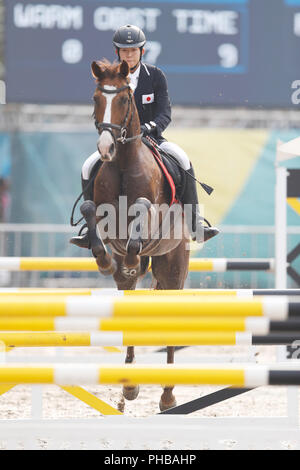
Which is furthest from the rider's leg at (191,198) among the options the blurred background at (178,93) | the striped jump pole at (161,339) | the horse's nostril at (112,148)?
the blurred background at (178,93)

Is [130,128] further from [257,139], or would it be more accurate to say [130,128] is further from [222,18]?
[257,139]

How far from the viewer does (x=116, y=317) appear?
7.63 ft

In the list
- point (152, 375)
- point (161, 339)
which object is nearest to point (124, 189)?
point (161, 339)

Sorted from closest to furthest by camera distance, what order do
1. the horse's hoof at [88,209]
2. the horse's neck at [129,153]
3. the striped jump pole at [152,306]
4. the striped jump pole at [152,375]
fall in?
the striped jump pole at [152,306]
the striped jump pole at [152,375]
the horse's hoof at [88,209]
the horse's neck at [129,153]

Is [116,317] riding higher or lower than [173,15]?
lower

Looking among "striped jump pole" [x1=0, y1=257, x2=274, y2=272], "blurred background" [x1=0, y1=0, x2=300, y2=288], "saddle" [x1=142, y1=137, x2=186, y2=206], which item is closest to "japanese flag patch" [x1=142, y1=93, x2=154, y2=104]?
"saddle" [x1=142, y1=137, x2=186, y2=206]

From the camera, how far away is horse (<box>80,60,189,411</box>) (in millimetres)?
3994

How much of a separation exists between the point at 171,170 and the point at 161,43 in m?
4.93

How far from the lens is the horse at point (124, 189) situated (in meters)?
3.99

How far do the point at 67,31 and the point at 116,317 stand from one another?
749 centimetres

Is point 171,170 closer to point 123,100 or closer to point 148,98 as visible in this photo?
point 148,98

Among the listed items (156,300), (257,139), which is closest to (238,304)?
(156,300)

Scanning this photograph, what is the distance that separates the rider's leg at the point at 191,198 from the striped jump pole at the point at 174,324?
2.65 meters
